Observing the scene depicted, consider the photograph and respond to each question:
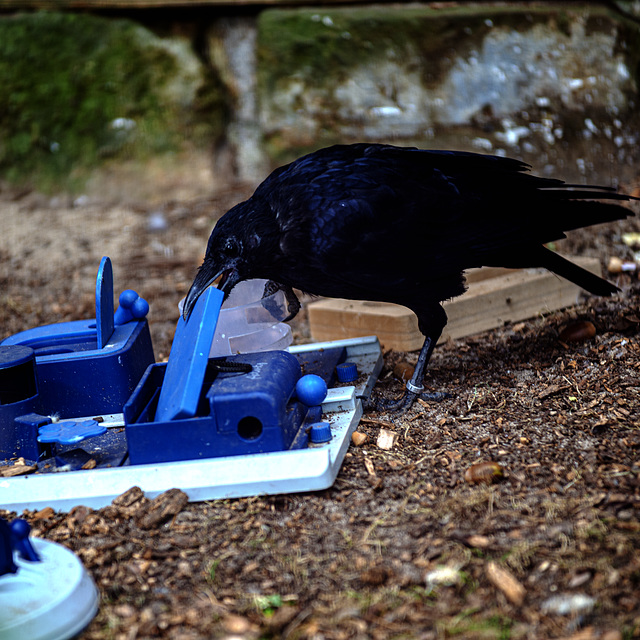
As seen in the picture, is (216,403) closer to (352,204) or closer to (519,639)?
(352,204)

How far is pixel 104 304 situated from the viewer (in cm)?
285

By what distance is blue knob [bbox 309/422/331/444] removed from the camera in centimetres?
251

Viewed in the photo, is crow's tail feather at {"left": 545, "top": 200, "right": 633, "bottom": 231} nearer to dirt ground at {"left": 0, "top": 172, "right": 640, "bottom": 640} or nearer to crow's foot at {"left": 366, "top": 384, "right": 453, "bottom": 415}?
dirt ground at {"left": 0, "top": 172, "right": 640, "bottom": 640}

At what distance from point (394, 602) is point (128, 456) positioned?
1.16 meters

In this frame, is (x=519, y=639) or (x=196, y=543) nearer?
(x=519, y=639)

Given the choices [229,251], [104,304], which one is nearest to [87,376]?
[104,304]

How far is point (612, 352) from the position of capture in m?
3.11

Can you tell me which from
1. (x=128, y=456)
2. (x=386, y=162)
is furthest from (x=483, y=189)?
(x=128, y=456)

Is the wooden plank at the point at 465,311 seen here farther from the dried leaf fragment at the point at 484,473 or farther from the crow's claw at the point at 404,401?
the dried leaf fragment at the point at 484,473

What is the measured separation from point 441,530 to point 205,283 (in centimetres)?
127

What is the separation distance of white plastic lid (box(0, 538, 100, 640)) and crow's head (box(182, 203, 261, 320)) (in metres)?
1.14

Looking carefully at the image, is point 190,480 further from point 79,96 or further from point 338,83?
point 79,96

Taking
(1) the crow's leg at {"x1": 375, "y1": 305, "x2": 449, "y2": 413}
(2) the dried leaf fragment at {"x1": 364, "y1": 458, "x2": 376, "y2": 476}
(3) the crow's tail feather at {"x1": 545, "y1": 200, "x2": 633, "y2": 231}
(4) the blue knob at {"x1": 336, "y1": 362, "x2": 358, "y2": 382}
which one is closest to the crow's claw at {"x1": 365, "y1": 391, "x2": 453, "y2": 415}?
(1) the crow's leg at {"x1": 375, "y1": 305, "x2": 449, "y2": 413}

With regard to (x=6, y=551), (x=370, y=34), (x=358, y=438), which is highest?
(x=370, y=34)
